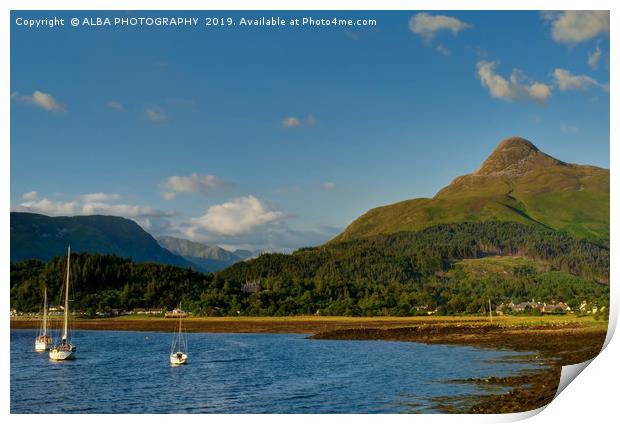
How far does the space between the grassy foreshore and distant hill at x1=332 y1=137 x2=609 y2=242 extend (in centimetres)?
4860

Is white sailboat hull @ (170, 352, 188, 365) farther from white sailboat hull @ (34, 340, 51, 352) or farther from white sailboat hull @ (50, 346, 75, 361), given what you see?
white sailboat hull @ (34, 340, 51, 352)

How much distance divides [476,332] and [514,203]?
3413 inches

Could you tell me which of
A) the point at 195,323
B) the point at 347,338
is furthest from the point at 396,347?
the point at 195,323

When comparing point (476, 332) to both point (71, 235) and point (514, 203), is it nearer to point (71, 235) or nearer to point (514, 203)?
point (71, 235)

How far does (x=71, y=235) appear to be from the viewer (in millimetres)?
38750

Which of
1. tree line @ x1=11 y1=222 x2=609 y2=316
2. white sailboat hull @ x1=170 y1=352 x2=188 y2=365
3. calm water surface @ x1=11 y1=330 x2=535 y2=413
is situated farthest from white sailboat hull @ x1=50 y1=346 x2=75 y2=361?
white sailboat hull @ x1=170 y1=352 x2=188 y2=365

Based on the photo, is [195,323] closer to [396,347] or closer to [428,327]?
[428,327]

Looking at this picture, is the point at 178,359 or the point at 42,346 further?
the point at 42,346

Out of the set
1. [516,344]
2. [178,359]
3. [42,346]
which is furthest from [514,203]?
[178,359]

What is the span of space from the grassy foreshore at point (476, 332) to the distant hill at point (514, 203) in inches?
1913

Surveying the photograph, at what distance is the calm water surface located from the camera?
2066 centimetres

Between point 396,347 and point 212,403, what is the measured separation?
18666 millimetres

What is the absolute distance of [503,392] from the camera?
20766mm
